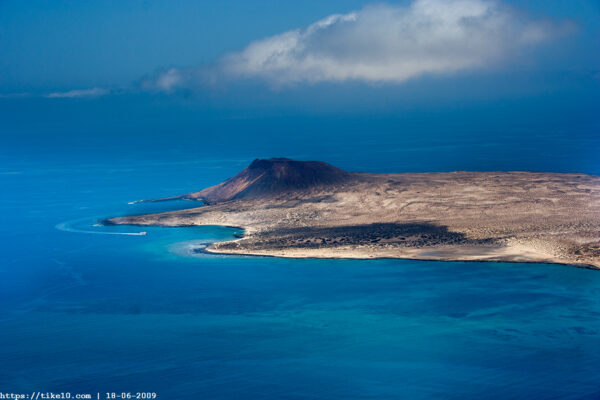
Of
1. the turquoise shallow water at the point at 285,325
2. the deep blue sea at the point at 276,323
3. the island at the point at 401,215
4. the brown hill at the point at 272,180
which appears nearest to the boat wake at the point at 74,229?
the deep blue sea at the point at 276,323

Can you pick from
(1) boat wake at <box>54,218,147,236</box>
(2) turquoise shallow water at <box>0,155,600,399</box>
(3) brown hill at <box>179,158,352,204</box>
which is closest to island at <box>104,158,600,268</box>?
(3) brown hill at <box>179,158,352,204</box>

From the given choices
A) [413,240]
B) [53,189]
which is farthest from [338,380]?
[53,189]

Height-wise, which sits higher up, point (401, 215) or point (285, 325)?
point (401, 215)

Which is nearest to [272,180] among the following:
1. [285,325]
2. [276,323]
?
[276,323]

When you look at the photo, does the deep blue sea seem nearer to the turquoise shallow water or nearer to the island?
the turquoise shallow water

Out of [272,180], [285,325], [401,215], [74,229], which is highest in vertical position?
[272,180]

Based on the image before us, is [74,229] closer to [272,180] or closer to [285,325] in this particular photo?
[272,180]

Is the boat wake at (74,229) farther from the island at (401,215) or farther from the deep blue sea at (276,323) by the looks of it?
the island at (401,215)
